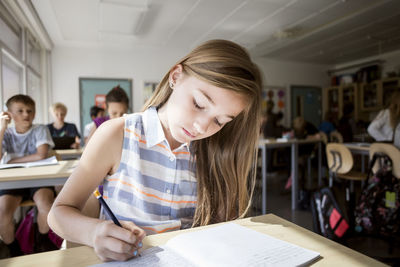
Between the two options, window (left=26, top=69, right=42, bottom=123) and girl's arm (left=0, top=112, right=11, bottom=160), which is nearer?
girl's arm (left=0, top=112, right=11, bottom=160)

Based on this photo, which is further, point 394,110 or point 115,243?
point 394,110

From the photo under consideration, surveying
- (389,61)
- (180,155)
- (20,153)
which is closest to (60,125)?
(20,153)

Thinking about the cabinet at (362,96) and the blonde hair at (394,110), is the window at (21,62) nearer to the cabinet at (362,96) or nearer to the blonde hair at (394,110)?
the blonde hair at (394,110)

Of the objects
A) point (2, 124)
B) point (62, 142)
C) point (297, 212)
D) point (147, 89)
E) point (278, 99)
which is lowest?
point (297, 212)

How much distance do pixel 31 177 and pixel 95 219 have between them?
1.16 metres

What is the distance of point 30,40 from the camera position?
13.8ft

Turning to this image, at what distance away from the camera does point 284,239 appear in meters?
0.60

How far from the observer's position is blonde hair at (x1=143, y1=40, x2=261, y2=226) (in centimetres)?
76

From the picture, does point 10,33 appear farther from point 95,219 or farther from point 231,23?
point 95,219

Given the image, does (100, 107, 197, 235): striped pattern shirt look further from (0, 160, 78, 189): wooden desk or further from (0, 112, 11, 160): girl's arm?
(0, 112, 11, 160): girl's arm

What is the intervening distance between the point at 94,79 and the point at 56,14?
5.34ft

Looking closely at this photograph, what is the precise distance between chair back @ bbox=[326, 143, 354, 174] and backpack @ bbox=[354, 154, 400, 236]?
772 mm

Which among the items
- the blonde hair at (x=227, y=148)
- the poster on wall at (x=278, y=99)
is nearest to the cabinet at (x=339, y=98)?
the poster on wall at (x=278, y=99)

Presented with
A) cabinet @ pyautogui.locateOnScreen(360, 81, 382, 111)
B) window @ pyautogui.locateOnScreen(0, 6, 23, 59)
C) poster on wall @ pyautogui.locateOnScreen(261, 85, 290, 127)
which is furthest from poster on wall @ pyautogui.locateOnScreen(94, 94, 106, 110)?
cabinet @ pyautogui.locateOnScreen(360, 81, 382, 111)
